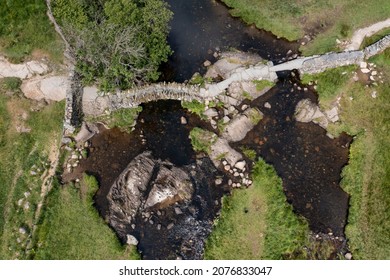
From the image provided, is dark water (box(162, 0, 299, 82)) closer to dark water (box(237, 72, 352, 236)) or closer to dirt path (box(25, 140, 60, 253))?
dark water (box(237, 72, 352, 236))

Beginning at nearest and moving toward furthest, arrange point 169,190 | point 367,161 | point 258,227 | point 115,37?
point 115,37
point 258,227
point 169,190
point 367,161

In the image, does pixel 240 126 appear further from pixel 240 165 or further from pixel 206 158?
pixel 206 158

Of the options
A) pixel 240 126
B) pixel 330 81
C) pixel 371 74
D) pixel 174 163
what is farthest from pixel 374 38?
pixel 174 163

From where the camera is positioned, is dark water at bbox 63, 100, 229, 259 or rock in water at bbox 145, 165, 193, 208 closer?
dark water at bbox 63, 100, 229, 259

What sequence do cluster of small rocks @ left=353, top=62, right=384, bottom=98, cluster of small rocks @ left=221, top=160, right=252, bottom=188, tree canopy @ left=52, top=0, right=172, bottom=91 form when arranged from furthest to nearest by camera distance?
cluster of small rocks @ left=353, top=62, right=384, bottom=98 → cluster of small rocks @ left=221, top=160, right=252, bottom=188 → tree canopy @ left=52, top=0, right=172, bottom=91

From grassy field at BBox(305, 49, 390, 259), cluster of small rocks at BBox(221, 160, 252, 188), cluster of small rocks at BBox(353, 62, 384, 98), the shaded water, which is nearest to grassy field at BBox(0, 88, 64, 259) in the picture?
the shaded water

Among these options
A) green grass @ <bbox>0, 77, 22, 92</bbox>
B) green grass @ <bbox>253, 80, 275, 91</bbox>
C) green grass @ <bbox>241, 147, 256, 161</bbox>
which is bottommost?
green grass @ <bbox>0, 77, 22, 92</bbox>
